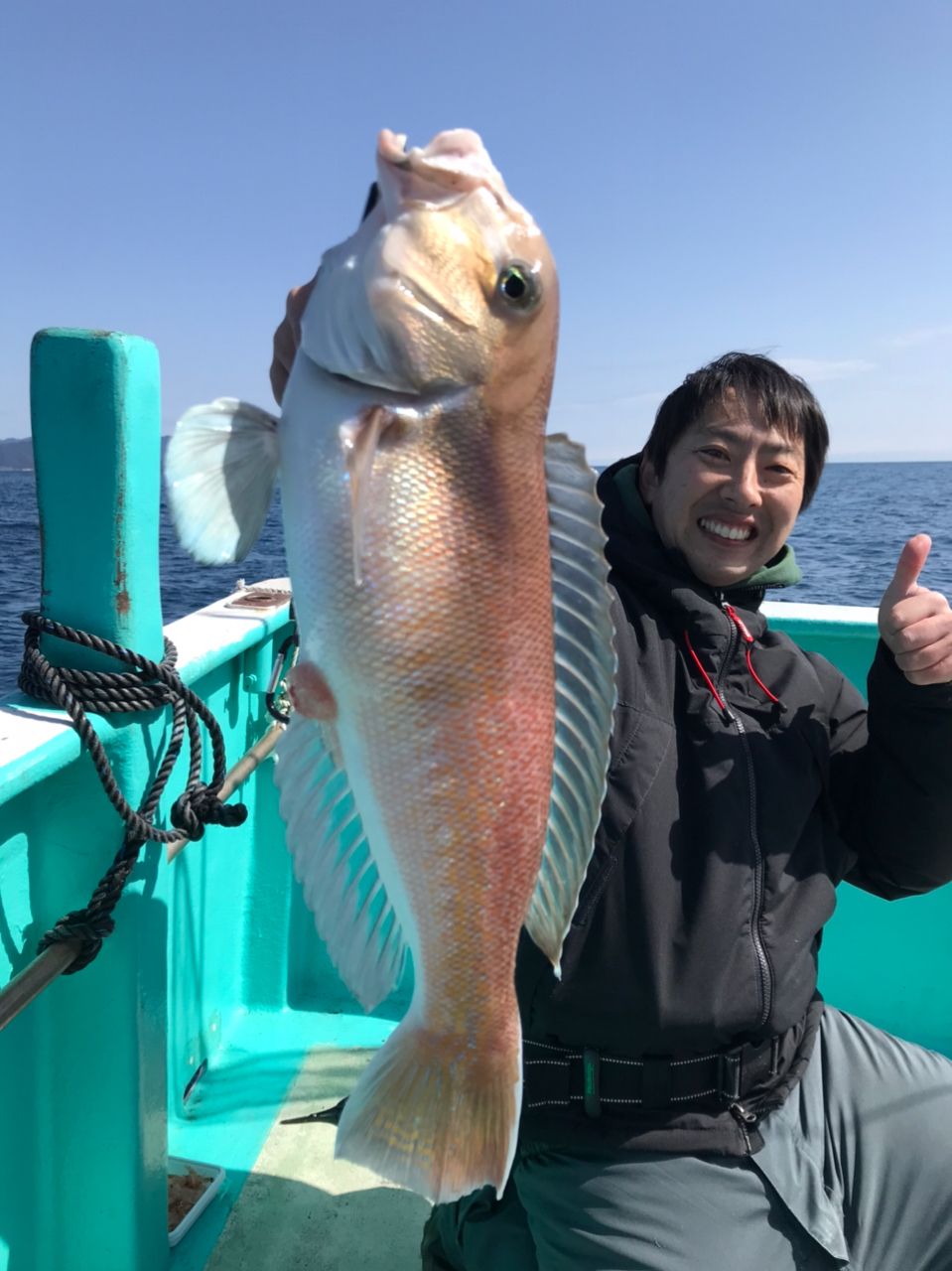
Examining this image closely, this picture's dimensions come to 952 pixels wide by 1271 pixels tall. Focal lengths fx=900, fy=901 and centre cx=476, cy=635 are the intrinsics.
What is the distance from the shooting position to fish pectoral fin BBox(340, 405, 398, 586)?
1238 mm

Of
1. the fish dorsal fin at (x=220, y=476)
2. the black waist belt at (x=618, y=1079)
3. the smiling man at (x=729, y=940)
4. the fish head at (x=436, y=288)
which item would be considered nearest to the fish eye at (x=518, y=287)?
the fish head at (x=436, y=288)

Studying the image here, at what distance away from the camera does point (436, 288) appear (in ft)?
4.17

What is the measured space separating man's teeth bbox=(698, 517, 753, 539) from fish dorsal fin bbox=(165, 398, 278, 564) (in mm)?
1355

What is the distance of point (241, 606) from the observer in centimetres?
314

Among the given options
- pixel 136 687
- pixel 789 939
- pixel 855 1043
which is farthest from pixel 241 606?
pixel 855 1043

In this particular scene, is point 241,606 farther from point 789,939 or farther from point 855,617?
point 855,617

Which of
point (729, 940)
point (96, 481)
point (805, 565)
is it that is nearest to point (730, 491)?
point (729, 940)

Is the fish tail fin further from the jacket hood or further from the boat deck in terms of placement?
the boat deck

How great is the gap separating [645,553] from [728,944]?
96 cm

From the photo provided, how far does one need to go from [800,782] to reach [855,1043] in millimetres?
715

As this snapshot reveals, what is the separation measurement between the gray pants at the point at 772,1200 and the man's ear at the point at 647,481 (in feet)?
4.93

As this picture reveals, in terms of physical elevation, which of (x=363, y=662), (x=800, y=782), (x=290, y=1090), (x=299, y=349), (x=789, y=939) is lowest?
(x=290, y=1090)

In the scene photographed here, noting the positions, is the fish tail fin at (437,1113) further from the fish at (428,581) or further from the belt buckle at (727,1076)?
the belt buckle at (727,1076)

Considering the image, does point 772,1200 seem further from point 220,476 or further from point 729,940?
point 220,476
